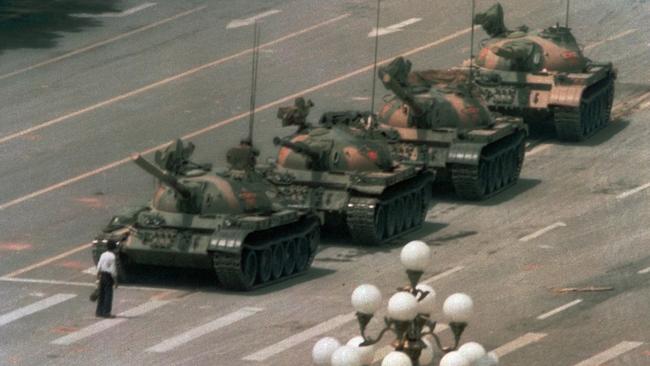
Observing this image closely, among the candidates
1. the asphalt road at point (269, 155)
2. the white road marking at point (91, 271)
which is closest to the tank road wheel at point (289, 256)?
the asphalt road at point (269, 155)

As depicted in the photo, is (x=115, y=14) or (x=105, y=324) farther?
(x=115, y=14)

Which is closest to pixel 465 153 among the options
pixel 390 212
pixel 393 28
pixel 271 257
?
pixel 390 212

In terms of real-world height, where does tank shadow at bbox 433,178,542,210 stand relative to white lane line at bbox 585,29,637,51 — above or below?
above

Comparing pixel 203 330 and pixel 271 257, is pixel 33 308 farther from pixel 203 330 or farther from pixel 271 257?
pixel 271 257

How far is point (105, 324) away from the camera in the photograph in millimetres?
43719

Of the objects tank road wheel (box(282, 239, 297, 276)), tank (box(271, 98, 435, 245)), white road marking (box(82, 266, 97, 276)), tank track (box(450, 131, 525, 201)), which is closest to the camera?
tank road wheel (box(282, 239, 297, 276))

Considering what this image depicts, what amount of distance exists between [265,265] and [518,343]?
6811 millimetres

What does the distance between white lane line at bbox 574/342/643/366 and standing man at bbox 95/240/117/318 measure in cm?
973

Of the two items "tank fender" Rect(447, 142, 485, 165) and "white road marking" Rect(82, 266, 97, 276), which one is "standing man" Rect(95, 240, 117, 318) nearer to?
"white road marking" Rect(82, 266, 97, 276)

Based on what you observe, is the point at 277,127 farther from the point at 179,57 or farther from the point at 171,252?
the point at 171,252

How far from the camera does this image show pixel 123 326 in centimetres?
4353

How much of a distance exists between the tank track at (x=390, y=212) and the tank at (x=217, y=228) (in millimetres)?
1960

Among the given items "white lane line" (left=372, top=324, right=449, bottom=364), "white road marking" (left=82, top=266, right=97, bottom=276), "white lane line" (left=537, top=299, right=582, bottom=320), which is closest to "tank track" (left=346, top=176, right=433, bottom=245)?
"white road marking" (left=82, top=266, right=97, bottom=276)

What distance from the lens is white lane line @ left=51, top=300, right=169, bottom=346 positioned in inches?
1674
